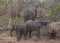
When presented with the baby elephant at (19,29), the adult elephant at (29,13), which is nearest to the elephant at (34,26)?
the baby elephant at (19,29)

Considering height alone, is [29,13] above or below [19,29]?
above

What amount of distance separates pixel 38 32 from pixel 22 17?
1.97 meters

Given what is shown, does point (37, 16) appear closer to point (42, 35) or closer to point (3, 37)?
point (42, 35)

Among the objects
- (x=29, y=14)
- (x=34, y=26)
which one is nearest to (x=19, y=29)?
(x=34, y=26)

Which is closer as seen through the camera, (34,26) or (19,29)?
(19,29)

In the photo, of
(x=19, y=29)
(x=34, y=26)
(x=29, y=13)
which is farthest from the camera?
(x=29, y=13)

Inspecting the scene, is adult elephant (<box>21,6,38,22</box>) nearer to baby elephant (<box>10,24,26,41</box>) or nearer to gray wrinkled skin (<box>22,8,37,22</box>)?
gray wrinkled skin (<box>22,8,37,22</box>)

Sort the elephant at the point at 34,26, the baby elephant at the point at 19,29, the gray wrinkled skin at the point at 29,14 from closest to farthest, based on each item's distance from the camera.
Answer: the baby elephant at the point at 19,29, the elephant at the point at 34,26, the gray wrinkled skin at the point at 29,14

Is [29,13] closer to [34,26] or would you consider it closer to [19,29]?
[34,26]

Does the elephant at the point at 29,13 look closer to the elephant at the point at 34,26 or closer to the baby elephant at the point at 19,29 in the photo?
the elephant at the point at 34,26

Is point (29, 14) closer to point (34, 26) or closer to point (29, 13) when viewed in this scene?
point (29, 13)

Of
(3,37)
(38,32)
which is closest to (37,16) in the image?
(38,32)

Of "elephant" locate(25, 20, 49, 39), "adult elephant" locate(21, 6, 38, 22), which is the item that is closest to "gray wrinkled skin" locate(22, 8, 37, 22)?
"adult elephant" locate(21, 6, 38, 22)

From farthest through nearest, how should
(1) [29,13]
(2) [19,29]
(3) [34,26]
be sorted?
(1) [29,13], (3) [34,26], (2) [19,29]
